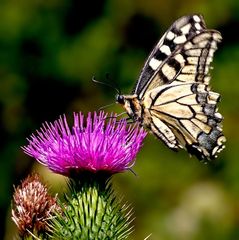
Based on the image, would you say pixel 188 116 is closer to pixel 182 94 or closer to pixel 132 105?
pixel 182 94

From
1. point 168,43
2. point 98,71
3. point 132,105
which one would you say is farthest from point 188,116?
point 98,71

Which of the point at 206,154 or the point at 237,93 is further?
the point at 237,93

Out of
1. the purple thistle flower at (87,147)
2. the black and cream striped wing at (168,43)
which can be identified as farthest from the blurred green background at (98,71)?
the purple thistle flower at (87,147)

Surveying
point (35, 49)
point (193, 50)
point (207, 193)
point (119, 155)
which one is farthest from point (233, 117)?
point (119, 155)

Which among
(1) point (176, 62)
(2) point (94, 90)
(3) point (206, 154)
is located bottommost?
(3) point (206, 154)

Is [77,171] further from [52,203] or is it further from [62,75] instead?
[62,75]

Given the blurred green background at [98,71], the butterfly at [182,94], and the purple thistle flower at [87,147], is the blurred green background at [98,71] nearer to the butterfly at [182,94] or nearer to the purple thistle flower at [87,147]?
the butterfly at [182,94]
